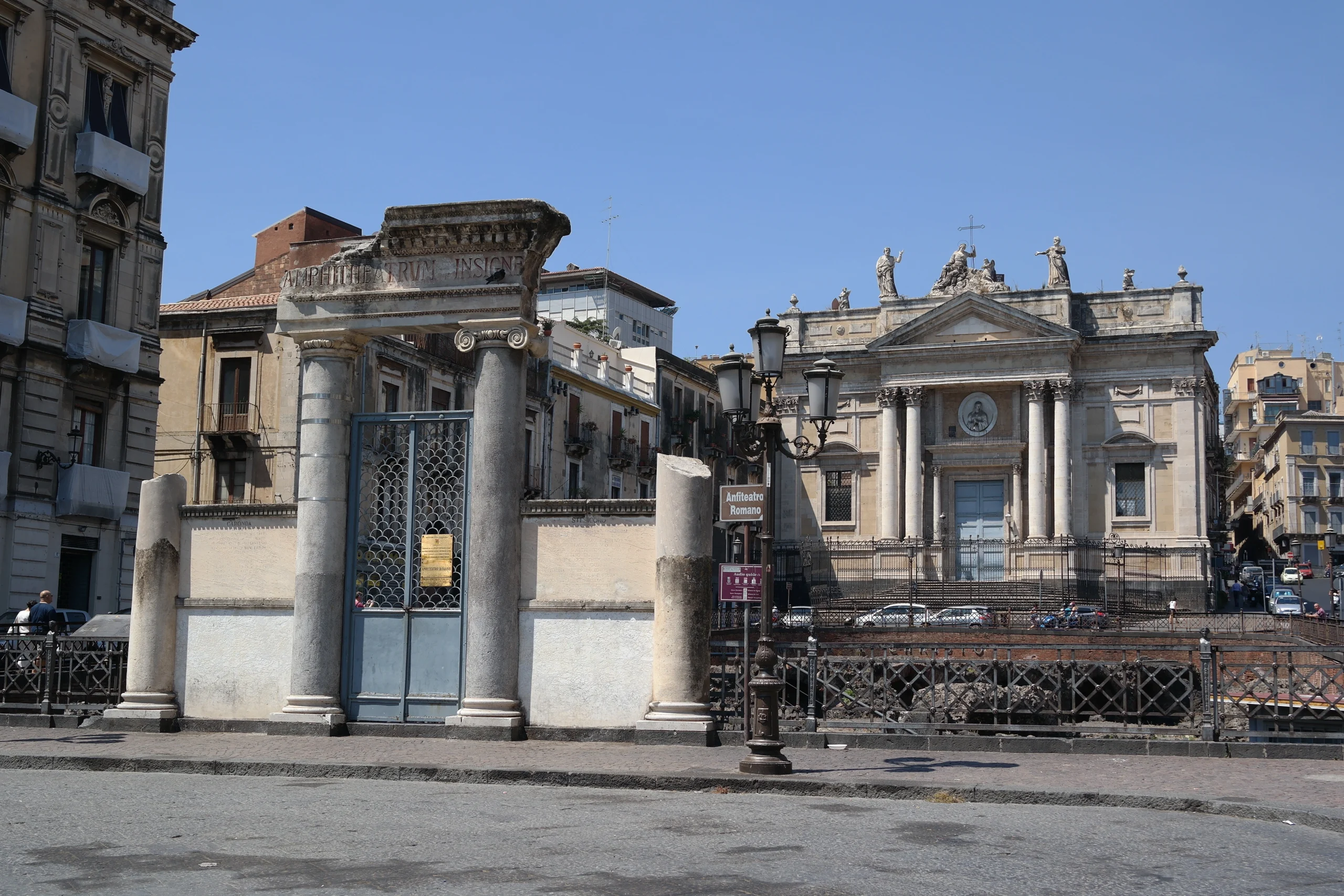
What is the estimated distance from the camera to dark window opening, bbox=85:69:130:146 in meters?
31.5

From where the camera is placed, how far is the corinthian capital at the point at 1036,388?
4838cm

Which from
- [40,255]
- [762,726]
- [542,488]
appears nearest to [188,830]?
[762,726]

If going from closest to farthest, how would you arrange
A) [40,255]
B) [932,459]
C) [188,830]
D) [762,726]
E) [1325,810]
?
[188,830]
[1325,810]
[762,726]
[40,255]
[932,459]

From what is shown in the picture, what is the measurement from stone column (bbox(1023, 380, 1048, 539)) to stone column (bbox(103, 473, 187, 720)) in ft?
123

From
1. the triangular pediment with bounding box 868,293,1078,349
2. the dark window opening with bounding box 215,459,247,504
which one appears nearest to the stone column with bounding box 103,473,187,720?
the dark window opening with bounding box 215,459,247,504

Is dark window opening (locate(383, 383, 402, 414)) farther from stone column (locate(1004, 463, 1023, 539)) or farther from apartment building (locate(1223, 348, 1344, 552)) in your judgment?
apartment building (locate(1223, 348, 1344, 552))

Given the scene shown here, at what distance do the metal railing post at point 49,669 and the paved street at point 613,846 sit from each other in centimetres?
521

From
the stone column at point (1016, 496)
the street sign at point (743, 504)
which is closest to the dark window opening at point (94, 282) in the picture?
the street sign at point (743, 504)

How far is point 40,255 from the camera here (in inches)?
1172

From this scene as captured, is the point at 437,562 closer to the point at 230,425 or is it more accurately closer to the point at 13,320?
the point at 13,320

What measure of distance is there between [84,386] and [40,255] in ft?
10.1

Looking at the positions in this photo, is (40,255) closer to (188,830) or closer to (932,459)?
(188,830)

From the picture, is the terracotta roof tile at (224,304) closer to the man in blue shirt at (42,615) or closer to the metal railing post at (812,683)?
the man in blue shirt at (42,615)

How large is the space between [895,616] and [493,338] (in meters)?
26.7
